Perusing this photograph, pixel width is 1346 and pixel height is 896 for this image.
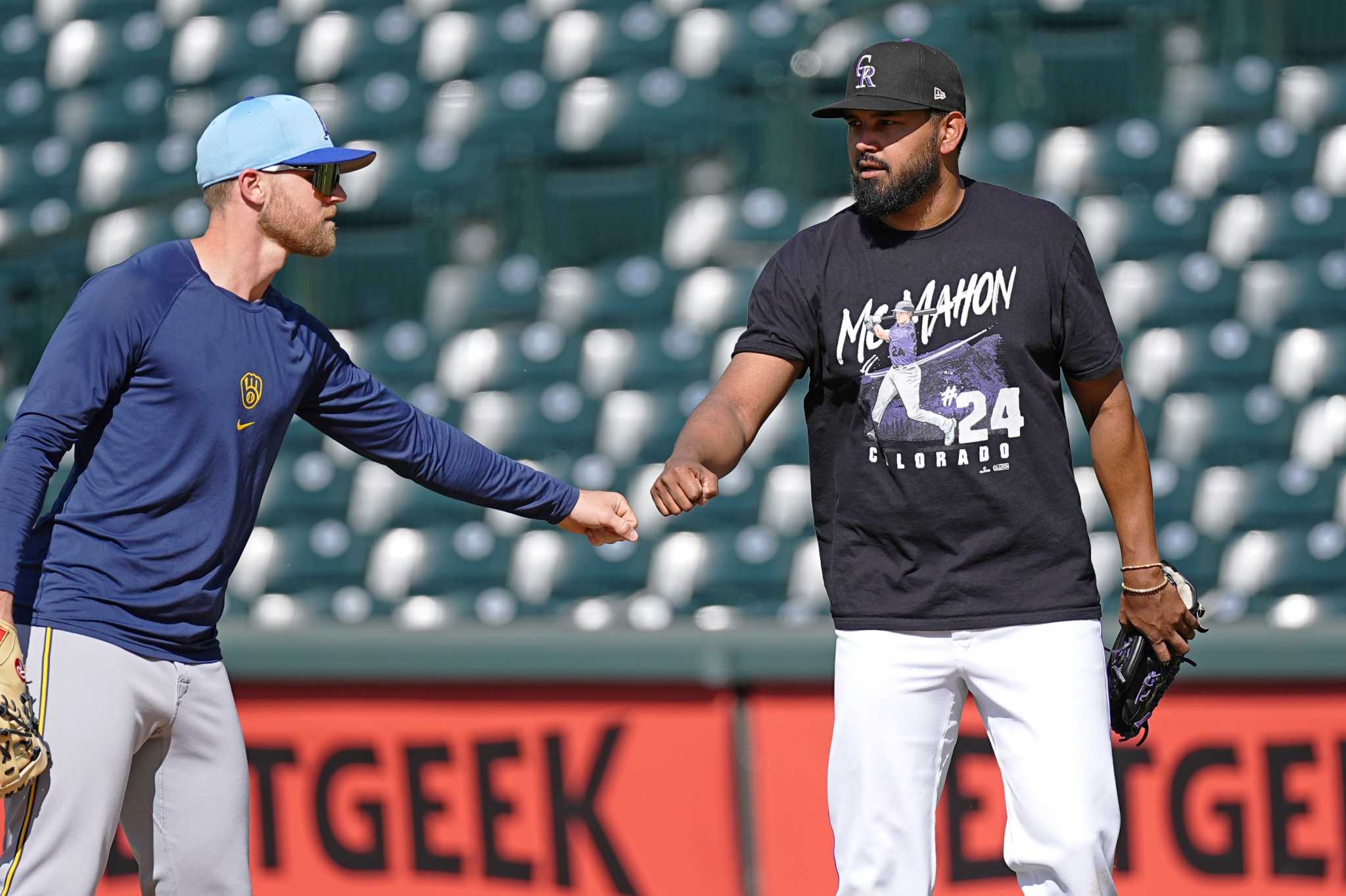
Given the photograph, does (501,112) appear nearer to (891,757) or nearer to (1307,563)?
(1307,563)

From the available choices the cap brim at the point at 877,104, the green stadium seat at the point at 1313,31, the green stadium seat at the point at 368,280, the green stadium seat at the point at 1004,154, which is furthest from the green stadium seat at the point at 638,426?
the cap brim at the point at 877,104

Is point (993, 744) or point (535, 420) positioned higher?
point (535, 420)

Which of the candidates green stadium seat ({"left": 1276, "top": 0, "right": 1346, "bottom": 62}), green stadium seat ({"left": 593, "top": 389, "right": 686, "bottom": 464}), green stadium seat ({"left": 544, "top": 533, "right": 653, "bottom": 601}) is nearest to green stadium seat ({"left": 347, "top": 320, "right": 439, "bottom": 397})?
green stadium seat ({"left": 593, "top": 389, "right": 686, "bottom": 464})

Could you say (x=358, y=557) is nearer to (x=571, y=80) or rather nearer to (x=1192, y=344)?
(x=571, y=80)

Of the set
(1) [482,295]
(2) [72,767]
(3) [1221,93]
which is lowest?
(2) [72,767]

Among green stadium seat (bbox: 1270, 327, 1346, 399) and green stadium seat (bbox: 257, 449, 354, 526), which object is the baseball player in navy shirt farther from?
green stadium seat (bbox: 1270, 327, 1346, 399)

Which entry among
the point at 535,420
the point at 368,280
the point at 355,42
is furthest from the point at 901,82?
the point at 355,42

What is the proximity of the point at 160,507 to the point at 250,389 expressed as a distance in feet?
0.76

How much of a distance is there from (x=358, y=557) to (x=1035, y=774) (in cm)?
283

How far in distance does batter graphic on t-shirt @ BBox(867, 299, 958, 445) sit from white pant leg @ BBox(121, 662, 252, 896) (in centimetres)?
119

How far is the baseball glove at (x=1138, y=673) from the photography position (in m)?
2.90

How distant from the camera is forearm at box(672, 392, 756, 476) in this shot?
260cm

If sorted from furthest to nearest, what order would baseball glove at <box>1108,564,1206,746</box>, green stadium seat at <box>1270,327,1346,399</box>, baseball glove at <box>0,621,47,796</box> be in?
green stadium seat at <box>1270,327,1346,399</box> < baseball glove at <box>1108,564,1206,746</box> < baseball glove at <box>0,621,47,796</box>

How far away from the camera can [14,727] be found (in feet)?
7.64
